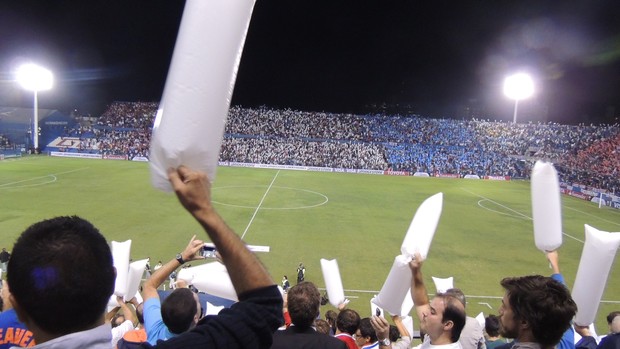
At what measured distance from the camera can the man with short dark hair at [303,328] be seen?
324 cm

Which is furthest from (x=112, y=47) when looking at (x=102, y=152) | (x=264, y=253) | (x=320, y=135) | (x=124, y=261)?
(x=124, y=261)

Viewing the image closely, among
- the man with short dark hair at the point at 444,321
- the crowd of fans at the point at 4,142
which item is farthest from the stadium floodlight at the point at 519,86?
the crowd of fans at the point at 4,142

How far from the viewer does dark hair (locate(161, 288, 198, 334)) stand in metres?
3.30

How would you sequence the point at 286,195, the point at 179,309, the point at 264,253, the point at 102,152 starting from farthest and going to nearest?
the point at 102,152 < the point at 286,195 < the point at 264,253 < the point at 179,309

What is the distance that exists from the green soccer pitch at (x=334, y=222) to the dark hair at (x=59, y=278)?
35.8 ft

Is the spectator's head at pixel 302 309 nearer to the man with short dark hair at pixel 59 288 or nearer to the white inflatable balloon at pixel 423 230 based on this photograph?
the white inflatable balloon at pixel 423 230

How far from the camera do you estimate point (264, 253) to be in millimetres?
16609

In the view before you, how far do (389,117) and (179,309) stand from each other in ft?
215

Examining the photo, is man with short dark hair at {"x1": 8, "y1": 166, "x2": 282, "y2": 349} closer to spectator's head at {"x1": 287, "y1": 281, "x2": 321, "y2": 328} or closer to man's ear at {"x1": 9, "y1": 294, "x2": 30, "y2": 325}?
man's ear at {"x1": 9, "y1": 294, "x2": 30, "y2": 325}

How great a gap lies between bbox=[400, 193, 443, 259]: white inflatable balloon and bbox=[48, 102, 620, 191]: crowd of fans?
150 feet

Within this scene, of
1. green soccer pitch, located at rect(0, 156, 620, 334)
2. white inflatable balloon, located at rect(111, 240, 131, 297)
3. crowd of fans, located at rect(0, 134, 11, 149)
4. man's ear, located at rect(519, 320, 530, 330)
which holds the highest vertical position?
man's ear, located at rect(519, 320, 530, 330)

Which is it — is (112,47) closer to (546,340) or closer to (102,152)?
(102,152)

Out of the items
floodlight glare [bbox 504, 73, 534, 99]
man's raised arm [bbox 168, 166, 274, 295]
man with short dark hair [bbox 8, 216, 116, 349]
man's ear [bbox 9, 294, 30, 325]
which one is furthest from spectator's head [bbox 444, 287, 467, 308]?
floodlight glare [bbox 504, 73, 534, 99]

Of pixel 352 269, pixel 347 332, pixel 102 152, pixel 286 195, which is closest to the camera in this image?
pixel 347 332
